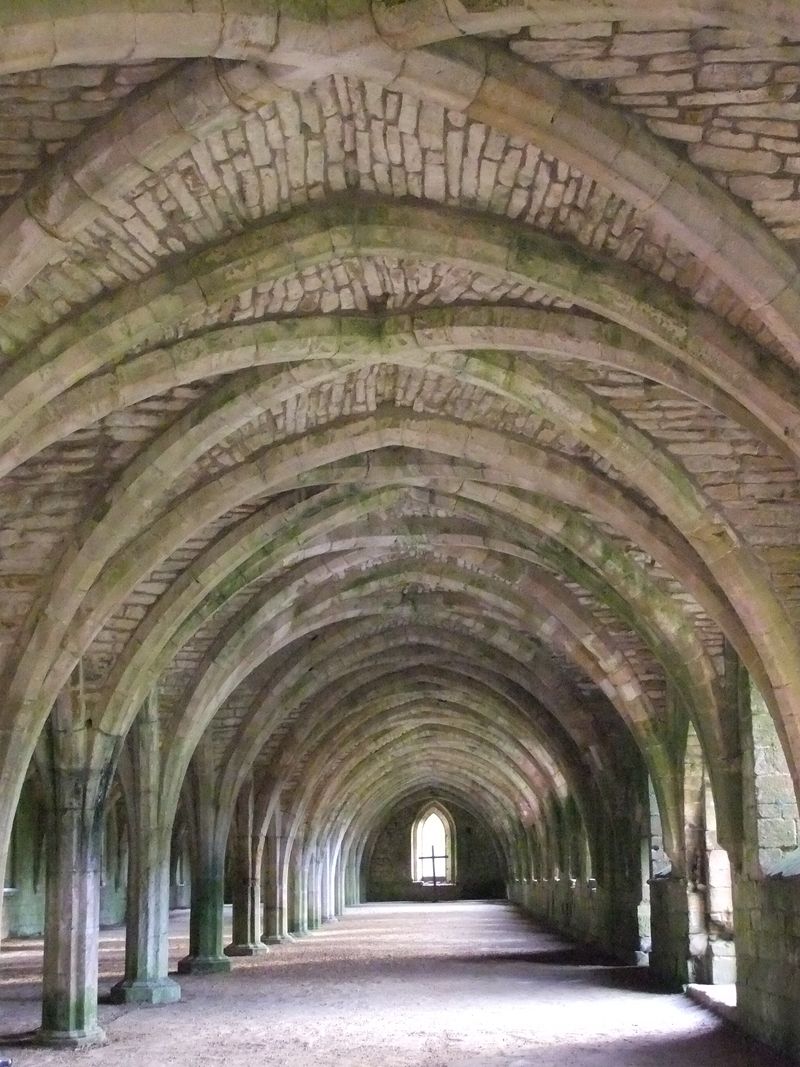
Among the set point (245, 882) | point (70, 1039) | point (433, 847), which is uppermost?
point (245, 882)

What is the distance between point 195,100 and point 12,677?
472cm

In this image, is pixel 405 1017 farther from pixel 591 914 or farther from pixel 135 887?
pixel 591 914

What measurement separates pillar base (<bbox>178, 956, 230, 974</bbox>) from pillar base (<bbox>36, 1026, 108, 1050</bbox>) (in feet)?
17.1

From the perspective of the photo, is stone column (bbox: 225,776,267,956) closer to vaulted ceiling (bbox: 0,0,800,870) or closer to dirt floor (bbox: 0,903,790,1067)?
dirt floor (bbox: 0,903,790,1067)

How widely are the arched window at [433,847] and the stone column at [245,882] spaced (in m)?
21.6

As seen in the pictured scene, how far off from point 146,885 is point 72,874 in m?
2.01

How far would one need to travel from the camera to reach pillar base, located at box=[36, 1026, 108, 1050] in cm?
906

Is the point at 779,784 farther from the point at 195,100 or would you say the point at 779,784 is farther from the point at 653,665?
the point at 195,100

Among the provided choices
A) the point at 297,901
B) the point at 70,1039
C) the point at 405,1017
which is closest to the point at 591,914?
the point at 297,901

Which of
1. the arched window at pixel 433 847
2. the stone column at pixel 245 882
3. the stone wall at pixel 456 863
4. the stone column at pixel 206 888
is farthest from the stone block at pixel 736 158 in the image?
the arched window at pixel 433 847

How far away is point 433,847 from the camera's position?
39875 mm

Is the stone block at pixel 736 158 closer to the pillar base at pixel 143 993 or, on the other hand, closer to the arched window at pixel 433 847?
the pillar base at pixel 143 993

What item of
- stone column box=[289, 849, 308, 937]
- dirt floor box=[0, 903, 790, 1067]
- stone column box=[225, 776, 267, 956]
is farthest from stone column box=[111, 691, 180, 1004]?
stone column box=[289, 849, 308, 937]

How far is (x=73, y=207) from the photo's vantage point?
18.0 ft
